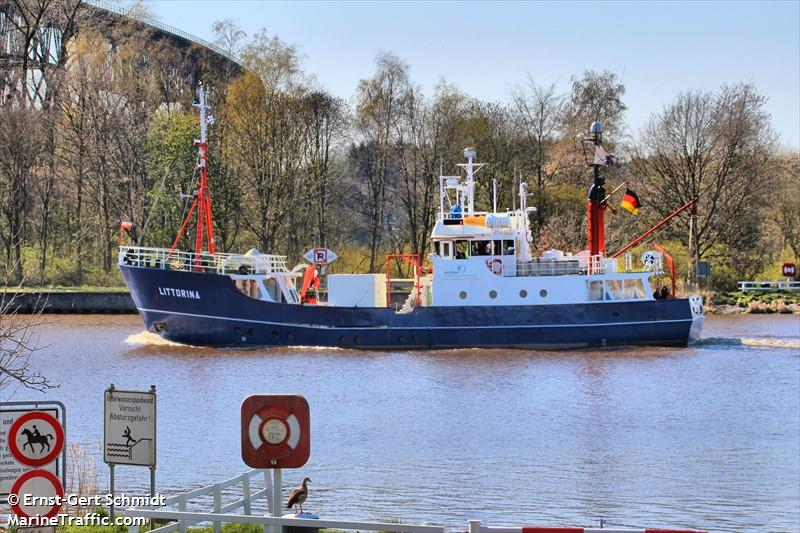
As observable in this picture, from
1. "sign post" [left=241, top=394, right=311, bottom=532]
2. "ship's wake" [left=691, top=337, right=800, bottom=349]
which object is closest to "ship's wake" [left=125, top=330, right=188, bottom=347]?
"ship's wake" [left=691, top=337, right=800, bottom=349]

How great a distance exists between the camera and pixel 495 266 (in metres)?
36.9

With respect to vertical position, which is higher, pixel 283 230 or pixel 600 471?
pixel 283 230

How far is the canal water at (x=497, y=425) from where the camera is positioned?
16.7 metres

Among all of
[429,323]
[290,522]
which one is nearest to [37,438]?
[290,522]

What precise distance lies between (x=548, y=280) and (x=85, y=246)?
27.6 metres

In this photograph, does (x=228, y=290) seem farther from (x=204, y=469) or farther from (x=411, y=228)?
(x=411, y=228)

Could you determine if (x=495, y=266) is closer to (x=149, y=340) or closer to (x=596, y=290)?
(x=596, y=290)

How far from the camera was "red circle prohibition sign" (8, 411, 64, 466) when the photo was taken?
32.0 ft

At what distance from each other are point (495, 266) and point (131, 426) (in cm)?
2630

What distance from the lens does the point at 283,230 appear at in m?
59.3

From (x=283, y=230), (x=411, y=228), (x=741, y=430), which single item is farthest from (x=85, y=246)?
(x=741, y=430)

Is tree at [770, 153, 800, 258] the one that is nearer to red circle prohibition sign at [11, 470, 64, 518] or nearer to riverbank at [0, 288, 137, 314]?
riverbank at [0, 288, 137, 314]

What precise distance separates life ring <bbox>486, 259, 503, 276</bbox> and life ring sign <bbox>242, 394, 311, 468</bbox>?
1073 inches

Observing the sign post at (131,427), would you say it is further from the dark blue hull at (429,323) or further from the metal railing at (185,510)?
the dark blue hull at (429,323)
